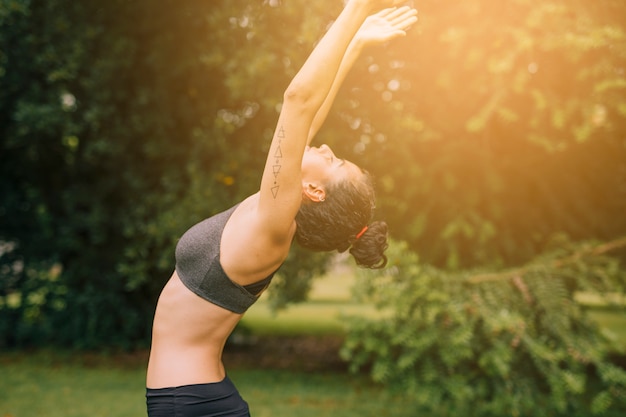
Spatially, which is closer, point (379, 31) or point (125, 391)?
point (379, 31)

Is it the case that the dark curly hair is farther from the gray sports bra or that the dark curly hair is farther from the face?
the gray sports bra

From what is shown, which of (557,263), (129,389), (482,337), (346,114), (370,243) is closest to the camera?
(370,243)

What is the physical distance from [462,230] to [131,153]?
4961 mm

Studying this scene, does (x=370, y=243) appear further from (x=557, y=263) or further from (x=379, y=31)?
(x=557, y=263)

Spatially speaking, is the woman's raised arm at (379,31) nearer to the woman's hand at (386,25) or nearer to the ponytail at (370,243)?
the woman's hand at (386,25)

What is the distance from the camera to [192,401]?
218cm

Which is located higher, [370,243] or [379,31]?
[379,31]

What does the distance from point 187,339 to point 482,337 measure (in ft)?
11.7

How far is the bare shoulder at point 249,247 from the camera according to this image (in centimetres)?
210

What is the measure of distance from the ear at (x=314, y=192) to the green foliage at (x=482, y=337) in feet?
9.24

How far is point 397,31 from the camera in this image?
2.48 m

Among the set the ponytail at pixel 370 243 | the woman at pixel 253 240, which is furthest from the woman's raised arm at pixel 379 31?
the ponytail at pixel 370 243

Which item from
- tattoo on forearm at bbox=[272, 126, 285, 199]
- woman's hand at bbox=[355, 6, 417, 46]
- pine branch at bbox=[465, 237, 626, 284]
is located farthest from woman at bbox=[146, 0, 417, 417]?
pine branch at bbox=[465, 237, 626, 284]

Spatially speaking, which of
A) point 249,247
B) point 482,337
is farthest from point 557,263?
point 249,247
